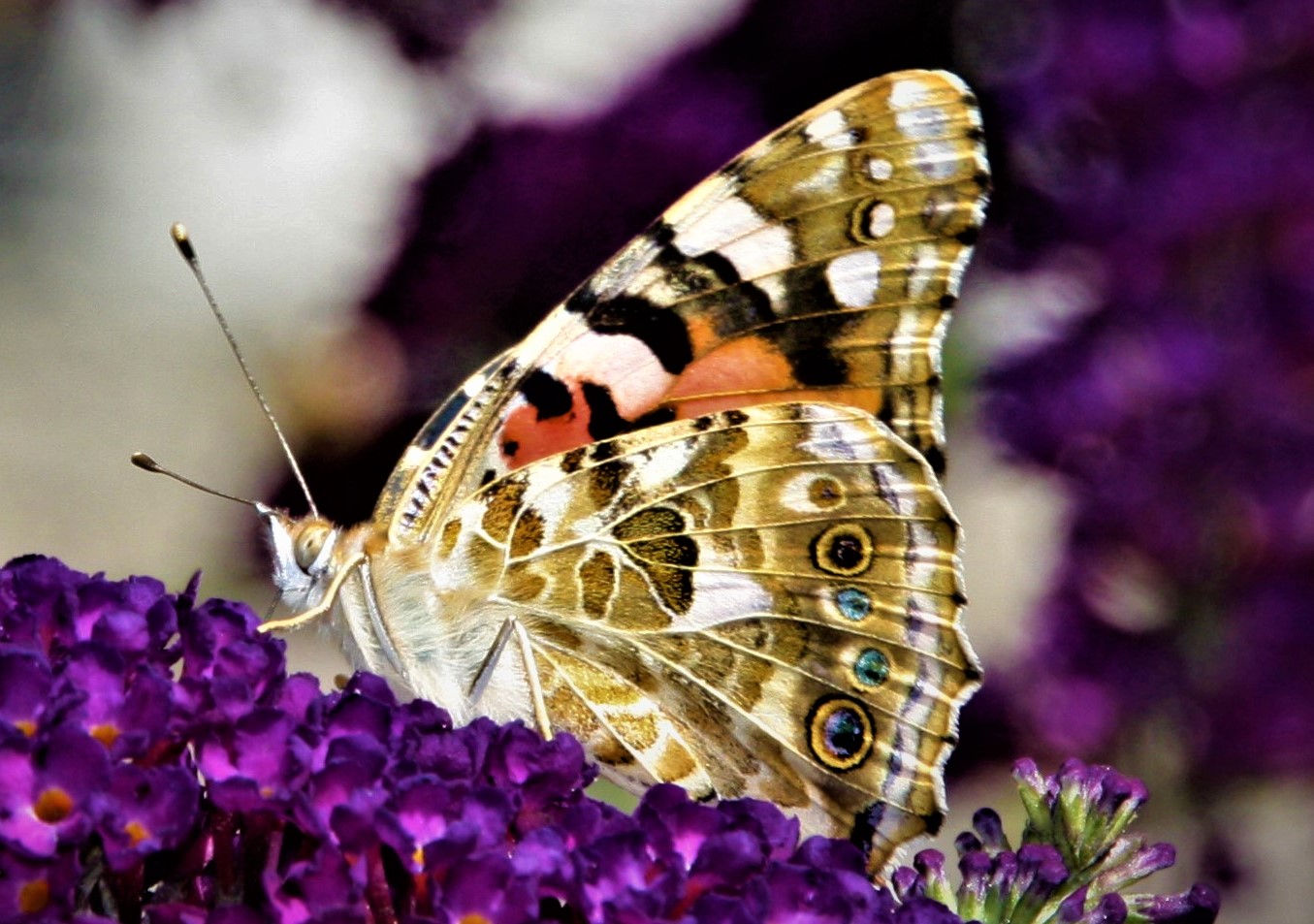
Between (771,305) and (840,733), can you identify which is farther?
(771,305)

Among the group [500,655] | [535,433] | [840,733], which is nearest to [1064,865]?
[840,733]

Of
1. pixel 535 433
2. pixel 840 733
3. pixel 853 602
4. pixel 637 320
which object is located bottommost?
pixel 840 733

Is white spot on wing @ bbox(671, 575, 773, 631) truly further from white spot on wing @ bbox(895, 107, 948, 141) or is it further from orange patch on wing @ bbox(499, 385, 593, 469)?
white spot on wing @ bbox(895, 107, 948, 141)

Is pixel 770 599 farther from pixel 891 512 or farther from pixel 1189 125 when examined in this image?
pixel 1189 125

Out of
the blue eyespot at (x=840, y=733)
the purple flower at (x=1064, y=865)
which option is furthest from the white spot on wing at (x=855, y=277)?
the purple flower at (x=1064, y=865)

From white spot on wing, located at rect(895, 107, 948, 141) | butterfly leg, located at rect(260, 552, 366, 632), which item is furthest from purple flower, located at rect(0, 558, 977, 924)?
white spot on wing, located at rect(895, 107, 948, 141)

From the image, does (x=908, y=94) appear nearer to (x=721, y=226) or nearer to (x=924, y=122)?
(x=924, y=122)

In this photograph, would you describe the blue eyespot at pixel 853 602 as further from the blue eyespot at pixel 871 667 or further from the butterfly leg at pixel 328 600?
the butterfly leg at pixel 328 600

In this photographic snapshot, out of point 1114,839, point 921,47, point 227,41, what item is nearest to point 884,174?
point 1114,839
